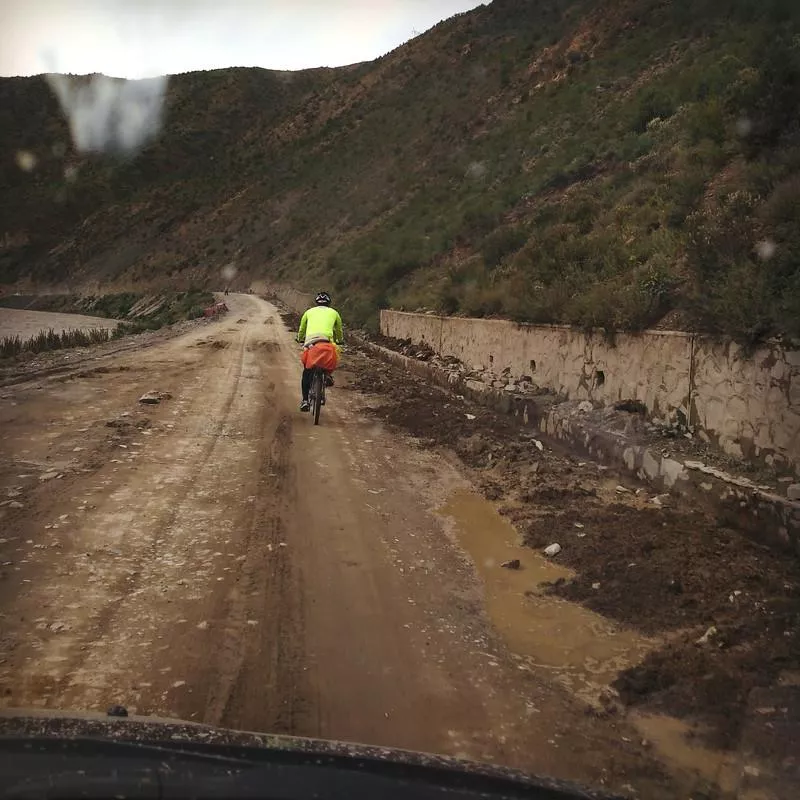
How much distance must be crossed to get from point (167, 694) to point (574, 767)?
1.85m

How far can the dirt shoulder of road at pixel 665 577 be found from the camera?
376 centimetres

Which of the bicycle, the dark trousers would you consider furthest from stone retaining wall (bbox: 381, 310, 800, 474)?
the dark trousers

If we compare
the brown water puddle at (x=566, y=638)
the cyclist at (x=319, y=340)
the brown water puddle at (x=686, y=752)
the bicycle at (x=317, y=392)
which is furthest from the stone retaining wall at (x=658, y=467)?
the bicycle at (x=317, y=392)

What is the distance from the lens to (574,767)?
3059 millimetres

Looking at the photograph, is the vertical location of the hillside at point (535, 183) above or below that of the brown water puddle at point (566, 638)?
Result: above

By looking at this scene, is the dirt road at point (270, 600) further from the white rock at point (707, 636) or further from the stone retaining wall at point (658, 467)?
the stone retaining wall at point (658, 467)

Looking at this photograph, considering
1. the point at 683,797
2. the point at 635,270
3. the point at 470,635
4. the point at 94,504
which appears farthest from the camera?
the point at 635,270

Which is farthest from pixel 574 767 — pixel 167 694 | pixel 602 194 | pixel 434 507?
pixel 602 194

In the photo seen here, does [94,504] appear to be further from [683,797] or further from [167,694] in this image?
[683,797]

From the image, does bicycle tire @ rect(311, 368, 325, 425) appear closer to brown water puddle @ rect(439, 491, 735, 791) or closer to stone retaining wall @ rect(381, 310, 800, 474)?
stone retaining wall @ rect(381, 310, 800, 474)

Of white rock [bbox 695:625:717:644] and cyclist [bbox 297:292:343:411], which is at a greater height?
cyclist [bbox 297:292:343:411]

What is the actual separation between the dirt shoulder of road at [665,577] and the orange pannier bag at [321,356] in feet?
9.27

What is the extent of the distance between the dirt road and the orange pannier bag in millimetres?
2019

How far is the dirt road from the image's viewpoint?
3.33 m
